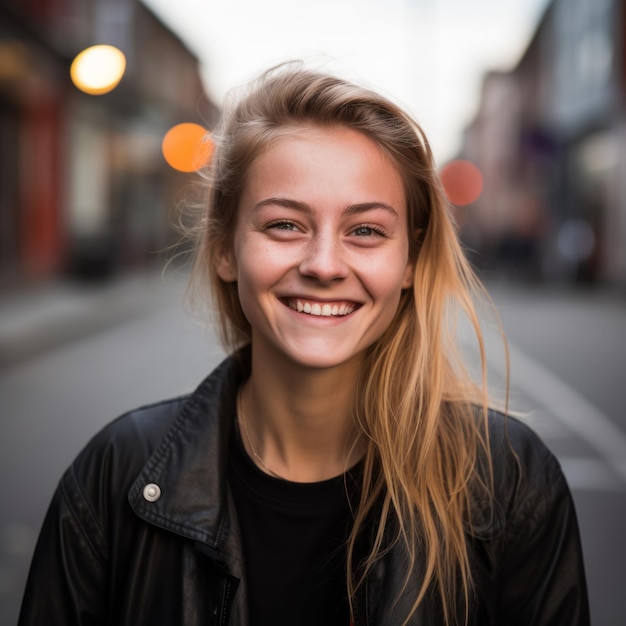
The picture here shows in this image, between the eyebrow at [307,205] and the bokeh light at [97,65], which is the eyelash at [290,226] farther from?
the bokeh light at [97,65]

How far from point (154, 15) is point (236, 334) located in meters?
37.8

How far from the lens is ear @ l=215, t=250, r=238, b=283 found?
2.34 metres

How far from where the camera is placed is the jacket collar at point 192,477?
1.98 metres

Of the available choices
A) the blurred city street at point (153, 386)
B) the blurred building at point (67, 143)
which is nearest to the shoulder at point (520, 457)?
the blurred city street at point (153, 386)

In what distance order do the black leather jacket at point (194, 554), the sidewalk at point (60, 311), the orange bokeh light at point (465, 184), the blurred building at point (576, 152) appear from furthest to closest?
1. the orange bokeh light at point (465, 184)
2. the blurred building at point (576, 152)
3. the sidewalk at point (60, 311)
4. the black leather jacket at point (194, 554)

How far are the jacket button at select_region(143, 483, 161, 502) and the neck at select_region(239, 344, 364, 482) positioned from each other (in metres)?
0.31

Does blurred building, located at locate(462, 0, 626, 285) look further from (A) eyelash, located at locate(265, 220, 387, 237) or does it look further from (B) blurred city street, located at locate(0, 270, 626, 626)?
(A) eyelash, located at locate(265, 220, 387, 237)

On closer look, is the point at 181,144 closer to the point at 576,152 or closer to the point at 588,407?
the point at 576,152

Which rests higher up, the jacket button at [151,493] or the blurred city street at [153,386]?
the jacket button at [151,493]

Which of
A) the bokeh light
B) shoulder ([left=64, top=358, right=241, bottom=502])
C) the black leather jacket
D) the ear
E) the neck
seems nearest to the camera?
the black leather jacket

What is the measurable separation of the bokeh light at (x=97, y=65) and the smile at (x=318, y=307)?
87.7 inches

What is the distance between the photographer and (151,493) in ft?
6.56

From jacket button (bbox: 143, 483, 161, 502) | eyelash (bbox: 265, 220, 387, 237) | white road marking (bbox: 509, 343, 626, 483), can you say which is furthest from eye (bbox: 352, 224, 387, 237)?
white road marking (bbox: 509, 343, 626, 483)

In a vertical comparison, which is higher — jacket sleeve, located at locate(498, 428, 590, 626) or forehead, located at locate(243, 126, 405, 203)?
forehead, located at locate(243, 126, 405, 203)
